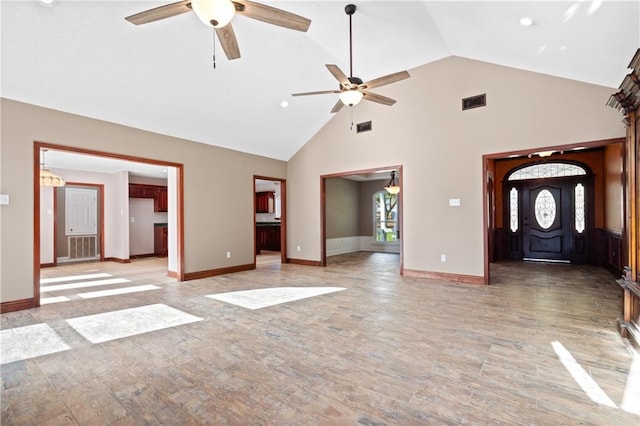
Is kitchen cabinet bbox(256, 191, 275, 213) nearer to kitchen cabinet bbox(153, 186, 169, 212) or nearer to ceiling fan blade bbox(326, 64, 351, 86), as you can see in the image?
kitchen cabinet bbox(153, 186, 169, 212)

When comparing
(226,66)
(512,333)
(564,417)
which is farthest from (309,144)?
(564,417)

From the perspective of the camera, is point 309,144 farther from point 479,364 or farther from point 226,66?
point 479,364

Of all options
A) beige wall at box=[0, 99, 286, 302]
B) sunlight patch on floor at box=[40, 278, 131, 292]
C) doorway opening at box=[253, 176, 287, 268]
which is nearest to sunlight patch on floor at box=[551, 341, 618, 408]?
beige wall at box=[0, 99, 286, 302]

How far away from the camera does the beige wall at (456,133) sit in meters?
4.50

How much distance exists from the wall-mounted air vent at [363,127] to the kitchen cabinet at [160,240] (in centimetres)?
698

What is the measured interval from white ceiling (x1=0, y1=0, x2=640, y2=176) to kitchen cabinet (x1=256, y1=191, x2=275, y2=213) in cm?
573

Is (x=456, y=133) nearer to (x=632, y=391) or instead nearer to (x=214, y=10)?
(x=632, y=391)

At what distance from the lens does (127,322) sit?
351 cm

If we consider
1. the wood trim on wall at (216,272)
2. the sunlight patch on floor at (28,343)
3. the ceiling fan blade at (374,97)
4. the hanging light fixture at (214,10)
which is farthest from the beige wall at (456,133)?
the sunlight patch on floor at (28,343)

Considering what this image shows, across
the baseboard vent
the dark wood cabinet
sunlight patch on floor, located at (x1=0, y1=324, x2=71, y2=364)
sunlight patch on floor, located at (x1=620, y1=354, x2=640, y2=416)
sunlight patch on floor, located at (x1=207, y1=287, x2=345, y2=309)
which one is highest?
the dark wood cabinet

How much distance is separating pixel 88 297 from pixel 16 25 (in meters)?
3.62

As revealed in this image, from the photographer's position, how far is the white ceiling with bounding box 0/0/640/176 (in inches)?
128

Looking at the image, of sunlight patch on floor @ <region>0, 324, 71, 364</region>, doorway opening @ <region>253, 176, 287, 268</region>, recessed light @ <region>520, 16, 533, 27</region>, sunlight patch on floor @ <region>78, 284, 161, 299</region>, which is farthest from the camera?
doorway opening @ <region>253, 176, 287, 268</region>

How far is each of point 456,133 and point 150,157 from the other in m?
5.56
